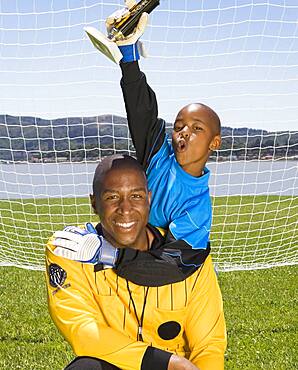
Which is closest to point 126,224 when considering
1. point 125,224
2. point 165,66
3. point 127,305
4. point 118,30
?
point 125,224

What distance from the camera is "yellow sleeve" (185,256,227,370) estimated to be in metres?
2.31

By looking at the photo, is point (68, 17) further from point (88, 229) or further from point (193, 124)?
point (88, 229)

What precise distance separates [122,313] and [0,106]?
284cm

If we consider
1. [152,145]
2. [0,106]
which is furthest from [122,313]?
[0,106]

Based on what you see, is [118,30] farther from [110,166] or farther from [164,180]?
[164,180]

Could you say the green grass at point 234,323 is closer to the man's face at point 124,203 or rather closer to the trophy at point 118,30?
the man's face at point 124,203

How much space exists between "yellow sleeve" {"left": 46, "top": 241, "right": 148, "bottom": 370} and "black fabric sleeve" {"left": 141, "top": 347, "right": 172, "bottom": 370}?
2 centimetres

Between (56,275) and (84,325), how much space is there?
21 cm

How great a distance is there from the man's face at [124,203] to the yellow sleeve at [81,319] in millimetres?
180

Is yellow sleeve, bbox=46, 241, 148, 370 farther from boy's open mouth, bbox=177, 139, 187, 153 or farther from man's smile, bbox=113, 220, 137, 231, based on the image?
boy's open mouth, bbox=177, 139, 187, 153

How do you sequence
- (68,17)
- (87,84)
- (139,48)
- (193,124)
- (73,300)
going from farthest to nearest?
(87,84) → (68,17) → (193,124) → (139,48) → (73,300)

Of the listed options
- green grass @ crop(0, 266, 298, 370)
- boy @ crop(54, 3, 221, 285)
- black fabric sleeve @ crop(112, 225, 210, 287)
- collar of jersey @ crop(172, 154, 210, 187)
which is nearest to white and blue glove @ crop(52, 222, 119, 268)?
black fabric sleeve @ crop(112, 225, 210, 287)

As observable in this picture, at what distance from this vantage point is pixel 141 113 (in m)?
2.52

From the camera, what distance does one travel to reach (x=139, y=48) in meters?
2.41
